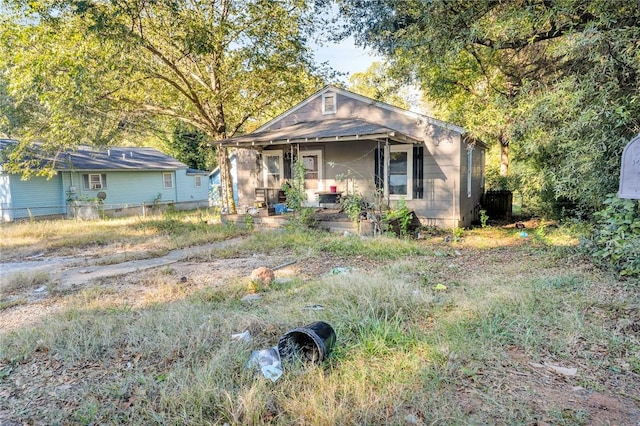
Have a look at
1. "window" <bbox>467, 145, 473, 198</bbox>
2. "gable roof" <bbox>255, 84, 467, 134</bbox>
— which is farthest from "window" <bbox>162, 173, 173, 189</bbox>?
"window" <bbox>467, 145, 473, 198</bbox>

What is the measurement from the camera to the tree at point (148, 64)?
9.27m

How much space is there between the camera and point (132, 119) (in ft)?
47.4

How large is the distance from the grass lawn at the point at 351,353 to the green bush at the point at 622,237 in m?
0.34

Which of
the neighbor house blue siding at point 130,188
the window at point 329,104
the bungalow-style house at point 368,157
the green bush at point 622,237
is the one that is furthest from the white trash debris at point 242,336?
the neighbor house blue siding at point 130,188

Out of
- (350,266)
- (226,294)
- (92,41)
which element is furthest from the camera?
(92,41)

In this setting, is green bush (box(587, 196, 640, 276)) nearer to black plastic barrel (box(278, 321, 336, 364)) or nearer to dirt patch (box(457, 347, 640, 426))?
dirt patch (box(457, 347, 640, 426))

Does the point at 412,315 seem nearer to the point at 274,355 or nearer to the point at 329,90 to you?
the point at 274,355

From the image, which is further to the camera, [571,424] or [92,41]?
[92,41]

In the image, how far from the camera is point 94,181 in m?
18.7

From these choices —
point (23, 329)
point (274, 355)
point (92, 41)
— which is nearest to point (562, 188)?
point (274, 355)

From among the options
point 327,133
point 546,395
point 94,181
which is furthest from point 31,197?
point 546,395

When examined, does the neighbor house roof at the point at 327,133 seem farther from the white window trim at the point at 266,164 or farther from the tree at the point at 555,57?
the tree at the point at 555,57

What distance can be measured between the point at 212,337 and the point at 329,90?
10601mm

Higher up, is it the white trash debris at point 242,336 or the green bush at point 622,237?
the green bush at point 622,237
